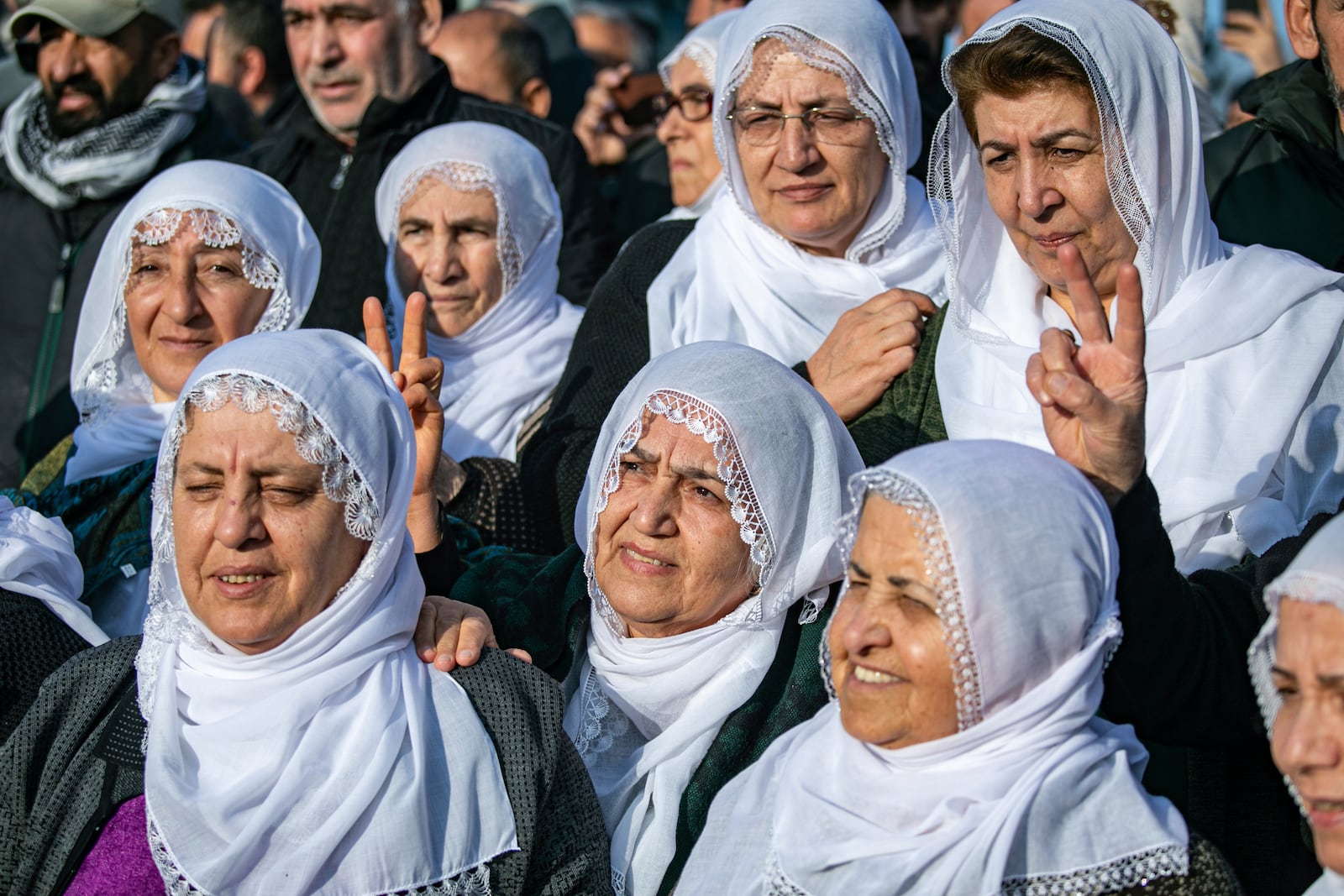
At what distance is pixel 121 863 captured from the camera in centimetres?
345

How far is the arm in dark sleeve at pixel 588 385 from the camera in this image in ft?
15.7

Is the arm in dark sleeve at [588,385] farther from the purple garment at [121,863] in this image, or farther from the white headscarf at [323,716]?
the purple garment at [121,863]

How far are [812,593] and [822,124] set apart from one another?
1.60 meters

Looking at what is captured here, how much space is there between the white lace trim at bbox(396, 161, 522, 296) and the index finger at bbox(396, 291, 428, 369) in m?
1.45

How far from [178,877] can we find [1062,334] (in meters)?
2.04

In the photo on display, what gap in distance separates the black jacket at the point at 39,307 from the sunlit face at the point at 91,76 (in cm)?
29

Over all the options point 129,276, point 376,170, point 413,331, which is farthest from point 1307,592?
point 376,170

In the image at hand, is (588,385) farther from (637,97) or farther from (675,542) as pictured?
(637,97)

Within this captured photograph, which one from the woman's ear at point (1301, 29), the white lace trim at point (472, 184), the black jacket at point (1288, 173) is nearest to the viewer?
the woman's ear at point (1301, 29)

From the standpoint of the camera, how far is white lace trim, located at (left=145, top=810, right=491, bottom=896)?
3354 millimetres

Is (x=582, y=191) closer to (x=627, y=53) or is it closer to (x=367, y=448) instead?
(x=367, y=448)

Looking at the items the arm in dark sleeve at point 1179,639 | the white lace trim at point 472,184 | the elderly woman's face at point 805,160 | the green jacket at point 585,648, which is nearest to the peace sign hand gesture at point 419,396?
the green jacket at point 585,648

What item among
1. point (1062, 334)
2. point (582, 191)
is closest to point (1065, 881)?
point (1062, 334)

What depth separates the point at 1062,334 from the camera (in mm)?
3193
